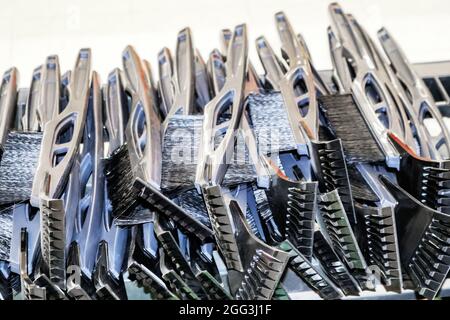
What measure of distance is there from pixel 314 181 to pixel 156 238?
243mm

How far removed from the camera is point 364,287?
2.85ft

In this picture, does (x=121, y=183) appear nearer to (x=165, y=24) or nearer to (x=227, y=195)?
(x=227, y=195)

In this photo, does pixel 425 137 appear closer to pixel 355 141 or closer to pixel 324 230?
pixel 355 141

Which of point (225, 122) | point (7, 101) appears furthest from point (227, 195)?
point (7, 101)

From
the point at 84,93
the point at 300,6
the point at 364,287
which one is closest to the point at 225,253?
the point at 364,287

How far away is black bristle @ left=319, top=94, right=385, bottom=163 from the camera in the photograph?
908 mm

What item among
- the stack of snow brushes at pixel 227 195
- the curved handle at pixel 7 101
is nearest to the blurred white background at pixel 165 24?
the curved handle at pixel 7 101

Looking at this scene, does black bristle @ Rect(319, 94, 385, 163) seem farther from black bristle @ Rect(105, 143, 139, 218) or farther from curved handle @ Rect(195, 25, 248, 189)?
black bristle @ Rect(105, 143, 139, 218)

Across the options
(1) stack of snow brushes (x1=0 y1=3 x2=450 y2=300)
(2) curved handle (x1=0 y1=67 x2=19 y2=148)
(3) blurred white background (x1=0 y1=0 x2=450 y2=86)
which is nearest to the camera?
(1) stack of snow brushes (x1=0 y1=3 x2=450 y2=300)

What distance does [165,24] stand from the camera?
1.35m

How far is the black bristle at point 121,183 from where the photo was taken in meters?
0.87

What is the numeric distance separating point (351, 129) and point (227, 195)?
0.78 feet

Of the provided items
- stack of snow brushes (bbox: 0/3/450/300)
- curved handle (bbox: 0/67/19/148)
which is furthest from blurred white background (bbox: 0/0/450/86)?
stack of snow brushes (bbox: 0/3/450/300)

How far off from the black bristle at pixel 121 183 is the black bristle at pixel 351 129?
33 cm
